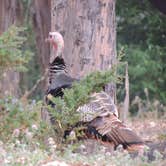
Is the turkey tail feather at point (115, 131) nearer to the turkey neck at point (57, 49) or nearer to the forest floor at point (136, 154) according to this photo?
the forest floor at point (136, 154)

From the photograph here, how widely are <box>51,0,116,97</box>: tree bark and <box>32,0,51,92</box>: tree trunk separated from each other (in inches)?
108

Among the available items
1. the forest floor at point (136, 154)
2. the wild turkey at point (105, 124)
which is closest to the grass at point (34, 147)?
the forest floor at point (136, 154)

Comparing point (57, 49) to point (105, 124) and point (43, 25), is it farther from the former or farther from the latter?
point (43, 25)

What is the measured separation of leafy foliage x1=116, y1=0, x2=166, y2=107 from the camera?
56.6 feet

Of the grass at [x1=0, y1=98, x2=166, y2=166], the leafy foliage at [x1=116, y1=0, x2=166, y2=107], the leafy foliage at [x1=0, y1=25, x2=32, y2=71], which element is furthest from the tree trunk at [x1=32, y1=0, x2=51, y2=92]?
the leafy foliage at [x1=0, y1=25, x2=32, y2=71]

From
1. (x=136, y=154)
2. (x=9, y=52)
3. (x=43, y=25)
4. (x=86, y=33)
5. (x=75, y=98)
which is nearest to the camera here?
(x=9, y=52)

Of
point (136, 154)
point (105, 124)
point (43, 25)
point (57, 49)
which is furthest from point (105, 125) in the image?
point (43, 25)

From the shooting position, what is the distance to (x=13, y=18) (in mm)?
14633

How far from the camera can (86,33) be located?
10.3m

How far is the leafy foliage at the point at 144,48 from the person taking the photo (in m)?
17.2

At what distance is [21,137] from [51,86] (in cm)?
226

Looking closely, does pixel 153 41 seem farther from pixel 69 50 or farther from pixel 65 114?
pixel 65 114

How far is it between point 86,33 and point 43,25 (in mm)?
3436

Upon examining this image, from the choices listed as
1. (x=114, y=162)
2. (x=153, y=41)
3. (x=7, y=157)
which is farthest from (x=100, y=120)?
(x=153, y=41)
